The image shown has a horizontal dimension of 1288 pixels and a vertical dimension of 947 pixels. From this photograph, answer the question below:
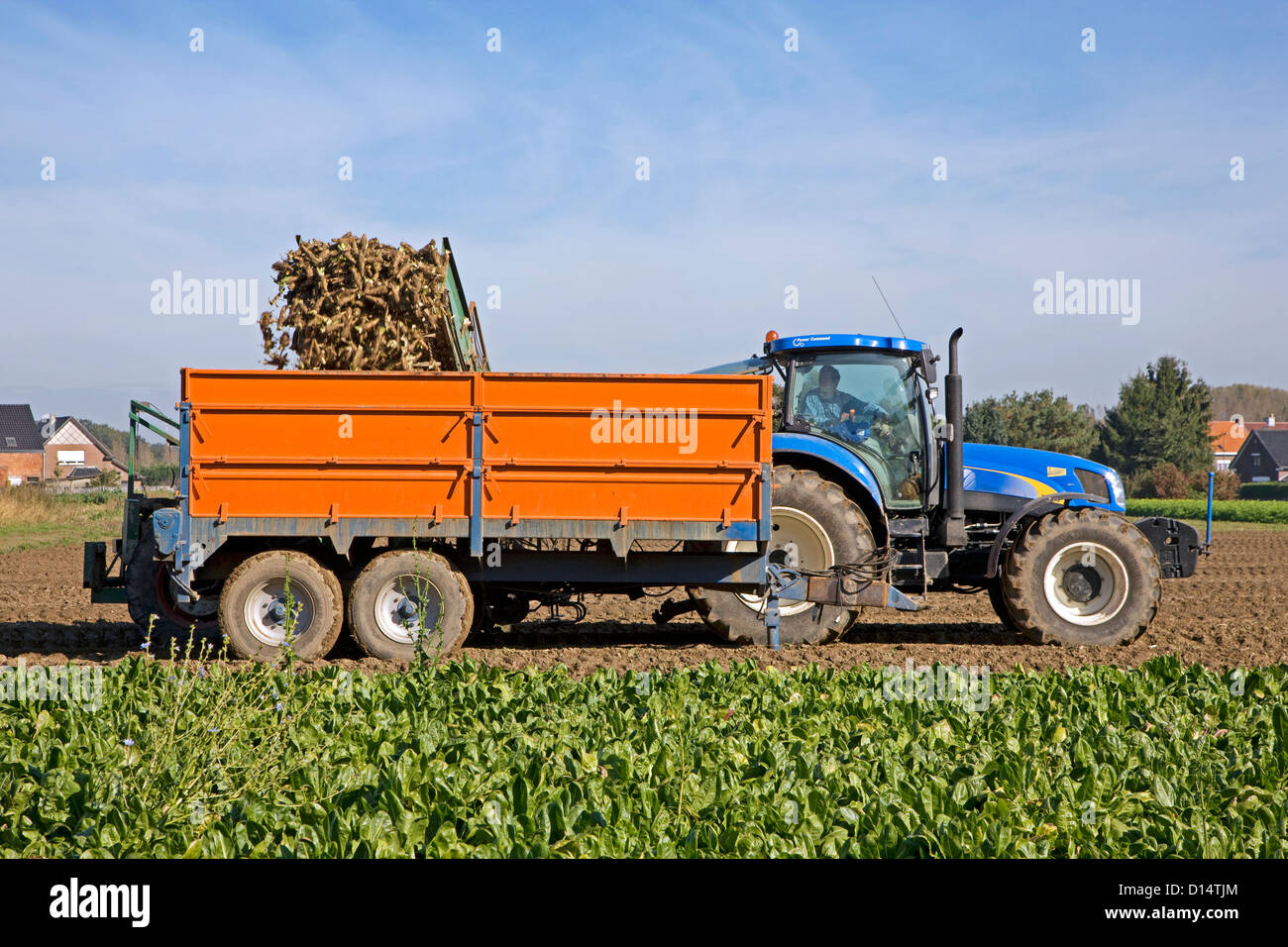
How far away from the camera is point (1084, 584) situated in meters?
8.60

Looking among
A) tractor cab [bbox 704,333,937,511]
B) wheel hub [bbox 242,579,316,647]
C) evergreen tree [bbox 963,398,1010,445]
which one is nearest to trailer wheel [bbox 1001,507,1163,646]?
tractor cab [bbox 704,333,937,511]

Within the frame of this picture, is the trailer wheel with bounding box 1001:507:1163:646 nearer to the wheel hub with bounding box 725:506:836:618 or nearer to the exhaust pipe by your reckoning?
the exhaust pipe

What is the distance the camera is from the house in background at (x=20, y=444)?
66812mm

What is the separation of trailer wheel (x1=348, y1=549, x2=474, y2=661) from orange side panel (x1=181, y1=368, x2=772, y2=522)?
16.2 inches

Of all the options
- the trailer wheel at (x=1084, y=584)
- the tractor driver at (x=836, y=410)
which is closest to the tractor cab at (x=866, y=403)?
the tractor driver at (x=836, y=410)

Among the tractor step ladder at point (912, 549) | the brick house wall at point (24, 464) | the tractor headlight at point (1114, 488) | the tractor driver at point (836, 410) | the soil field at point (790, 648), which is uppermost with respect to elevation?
the brick house wall at point (24, 464)

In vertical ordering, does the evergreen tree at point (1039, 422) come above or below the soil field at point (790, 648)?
above

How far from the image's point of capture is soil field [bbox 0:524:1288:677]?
796 centimetres

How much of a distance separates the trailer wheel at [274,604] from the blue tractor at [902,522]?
9.47 ft

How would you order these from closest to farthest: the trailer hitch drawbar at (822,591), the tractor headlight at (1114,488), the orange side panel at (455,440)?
the orange side panel at (455,440) < the trailer hitch drawbar at (822,591) < the tractor headlight at (1114,488)

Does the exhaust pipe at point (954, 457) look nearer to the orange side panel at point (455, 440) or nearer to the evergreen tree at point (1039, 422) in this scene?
the orange side panel at point (455, 440)

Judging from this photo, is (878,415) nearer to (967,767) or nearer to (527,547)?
(527,547)

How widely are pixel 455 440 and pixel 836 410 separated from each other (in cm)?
320
